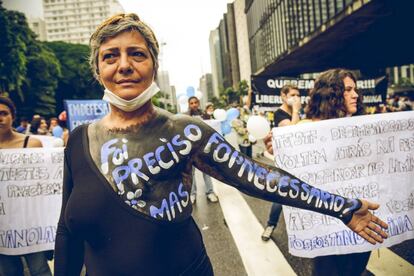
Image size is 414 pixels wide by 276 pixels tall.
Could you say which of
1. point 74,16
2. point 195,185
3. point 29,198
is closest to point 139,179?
point 29,198

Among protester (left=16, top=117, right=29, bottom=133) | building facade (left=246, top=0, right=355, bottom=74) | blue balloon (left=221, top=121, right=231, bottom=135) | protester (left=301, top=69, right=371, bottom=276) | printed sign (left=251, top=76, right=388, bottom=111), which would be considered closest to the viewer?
protester (left=301, top=69, right=371, bottom=276)

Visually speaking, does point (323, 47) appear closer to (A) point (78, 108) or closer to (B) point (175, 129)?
(A) point (78, 108)

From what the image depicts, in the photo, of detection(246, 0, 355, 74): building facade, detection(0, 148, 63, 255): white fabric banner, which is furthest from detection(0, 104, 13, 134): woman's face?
detection(246, 0, 355, 74): building facade

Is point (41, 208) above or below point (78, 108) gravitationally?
below

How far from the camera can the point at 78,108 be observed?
7.66m

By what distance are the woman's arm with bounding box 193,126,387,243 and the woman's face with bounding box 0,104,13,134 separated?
82.7 inches

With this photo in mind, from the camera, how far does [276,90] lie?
8297mm

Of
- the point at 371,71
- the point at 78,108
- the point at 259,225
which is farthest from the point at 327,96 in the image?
the point at 371,71

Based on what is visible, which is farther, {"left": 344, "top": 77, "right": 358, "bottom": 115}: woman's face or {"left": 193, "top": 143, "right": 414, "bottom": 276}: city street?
{"left": 193, "top": 143, "right": 414, "bottom": 276}: city street

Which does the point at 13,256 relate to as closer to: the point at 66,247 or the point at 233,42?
the point at 66,247

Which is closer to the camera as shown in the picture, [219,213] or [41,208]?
[41,208]

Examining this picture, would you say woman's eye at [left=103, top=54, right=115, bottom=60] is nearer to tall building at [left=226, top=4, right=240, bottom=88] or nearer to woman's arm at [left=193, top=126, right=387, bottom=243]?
woman's arm at [left=193, top=126, right=387, bottom=243]

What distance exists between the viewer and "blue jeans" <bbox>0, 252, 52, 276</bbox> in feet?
8.43

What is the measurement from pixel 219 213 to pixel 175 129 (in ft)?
13.6
